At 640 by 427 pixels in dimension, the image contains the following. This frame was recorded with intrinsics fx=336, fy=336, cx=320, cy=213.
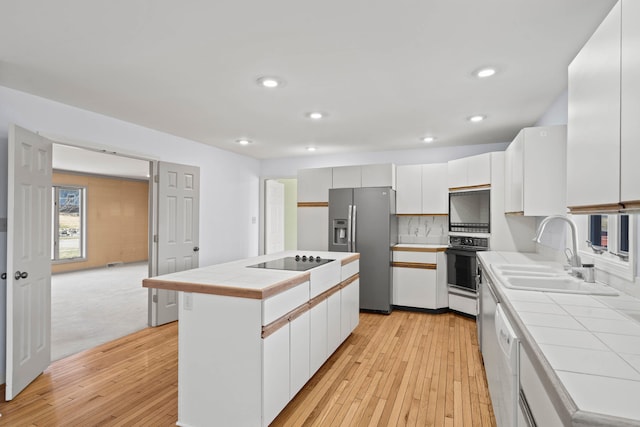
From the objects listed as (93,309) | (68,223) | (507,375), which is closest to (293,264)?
(507,375)

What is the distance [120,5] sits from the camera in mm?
1678

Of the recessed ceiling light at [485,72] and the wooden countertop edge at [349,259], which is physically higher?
the recessed ceiling light at [485,72]

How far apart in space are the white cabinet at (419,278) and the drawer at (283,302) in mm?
2513

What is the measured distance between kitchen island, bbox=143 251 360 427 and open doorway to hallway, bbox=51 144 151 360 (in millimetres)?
2221

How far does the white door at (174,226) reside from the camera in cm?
413

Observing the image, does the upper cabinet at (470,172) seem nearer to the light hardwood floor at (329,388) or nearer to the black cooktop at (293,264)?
the light hardwood floor at (329,388)

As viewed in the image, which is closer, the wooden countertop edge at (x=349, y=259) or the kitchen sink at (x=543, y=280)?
the kitchen sink at (x=543, y=280)

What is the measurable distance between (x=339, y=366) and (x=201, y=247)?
9.09 ft

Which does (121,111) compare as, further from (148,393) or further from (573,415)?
(573,415)

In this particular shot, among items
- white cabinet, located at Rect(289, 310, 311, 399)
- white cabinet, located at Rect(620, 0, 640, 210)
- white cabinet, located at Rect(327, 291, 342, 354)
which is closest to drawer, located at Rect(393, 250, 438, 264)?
white cabinet, located at Rect(327, 291, 342, 354)

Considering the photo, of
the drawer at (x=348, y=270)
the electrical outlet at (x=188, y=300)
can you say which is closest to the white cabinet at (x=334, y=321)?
the drawer at (x=348, y=270)

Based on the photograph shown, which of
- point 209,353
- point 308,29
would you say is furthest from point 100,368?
point 308,29

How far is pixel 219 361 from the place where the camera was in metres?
2.03

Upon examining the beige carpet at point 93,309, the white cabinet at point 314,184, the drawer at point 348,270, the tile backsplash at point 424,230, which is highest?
the white cabinet at point 314,184
